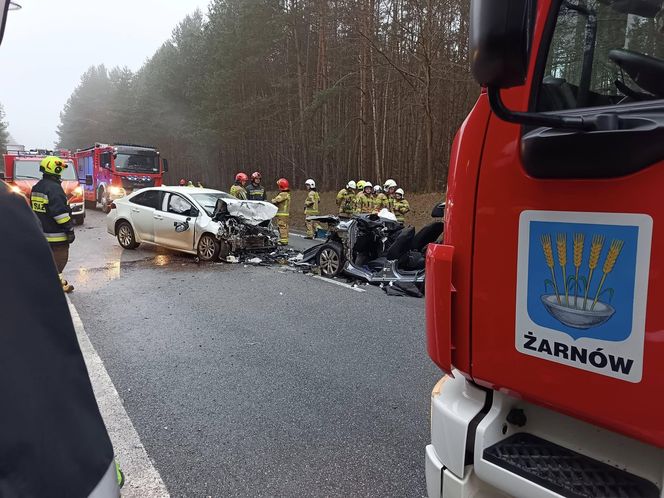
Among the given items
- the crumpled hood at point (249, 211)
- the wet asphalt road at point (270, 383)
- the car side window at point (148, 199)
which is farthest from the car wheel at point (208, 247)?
the wet asphalt road at point (270, 383)

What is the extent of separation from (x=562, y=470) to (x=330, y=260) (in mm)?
7089

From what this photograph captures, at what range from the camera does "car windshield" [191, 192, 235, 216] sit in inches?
399

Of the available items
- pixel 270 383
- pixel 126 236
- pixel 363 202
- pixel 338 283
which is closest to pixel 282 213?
pixel 363 202

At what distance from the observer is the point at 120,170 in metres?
19.9

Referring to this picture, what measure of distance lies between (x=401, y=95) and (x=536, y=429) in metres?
21.4

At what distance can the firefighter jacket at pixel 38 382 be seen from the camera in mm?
736

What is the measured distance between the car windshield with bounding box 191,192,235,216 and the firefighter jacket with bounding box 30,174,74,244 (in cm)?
370

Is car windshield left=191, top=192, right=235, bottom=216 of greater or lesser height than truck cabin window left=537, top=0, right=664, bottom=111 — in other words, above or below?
below

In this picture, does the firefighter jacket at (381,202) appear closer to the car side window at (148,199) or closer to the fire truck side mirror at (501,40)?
the car side window at (148,199)

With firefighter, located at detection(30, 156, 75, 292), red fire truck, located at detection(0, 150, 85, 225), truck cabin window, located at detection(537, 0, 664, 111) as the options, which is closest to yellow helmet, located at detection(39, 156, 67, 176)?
firefighter, located at detection(30, 156, 75, 292)

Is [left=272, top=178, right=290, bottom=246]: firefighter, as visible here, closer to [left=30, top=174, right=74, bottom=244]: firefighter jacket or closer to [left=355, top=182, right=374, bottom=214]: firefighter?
[left=355, top=182, right=374, bottom=214]: firefighter

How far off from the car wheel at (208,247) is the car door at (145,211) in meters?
1.40

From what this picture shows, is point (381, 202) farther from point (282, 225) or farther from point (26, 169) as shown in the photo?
point (26, 169)

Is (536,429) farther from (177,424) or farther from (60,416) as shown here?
(177,424)
